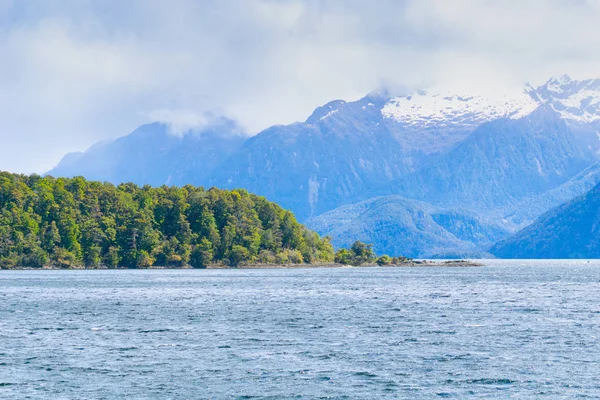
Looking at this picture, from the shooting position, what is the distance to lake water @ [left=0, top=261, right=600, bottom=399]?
182 ft

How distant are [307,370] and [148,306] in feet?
188

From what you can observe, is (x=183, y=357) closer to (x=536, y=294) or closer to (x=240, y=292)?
(x=240, y=292)

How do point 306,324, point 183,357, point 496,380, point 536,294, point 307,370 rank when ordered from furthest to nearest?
1. point 536,294
2. point 306,324
3. point 183,357
4. point 307,370
5. point 496,380

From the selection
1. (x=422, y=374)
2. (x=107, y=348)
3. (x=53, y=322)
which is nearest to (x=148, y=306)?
(x=53, y=322)

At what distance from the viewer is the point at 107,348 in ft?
235

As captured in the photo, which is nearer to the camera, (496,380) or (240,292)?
(496,380)

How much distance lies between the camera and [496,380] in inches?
2274

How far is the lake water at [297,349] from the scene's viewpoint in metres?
55.6

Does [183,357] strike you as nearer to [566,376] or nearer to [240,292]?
[566,376]

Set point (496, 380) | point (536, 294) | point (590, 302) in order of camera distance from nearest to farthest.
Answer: point (496, 380), point (590, 302), point (536, 294)

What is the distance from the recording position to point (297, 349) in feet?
234

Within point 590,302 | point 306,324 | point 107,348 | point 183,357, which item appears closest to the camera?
point 183,357

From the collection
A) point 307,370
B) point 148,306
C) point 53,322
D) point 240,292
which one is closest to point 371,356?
point 307,370

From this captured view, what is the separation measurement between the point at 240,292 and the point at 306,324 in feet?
195
